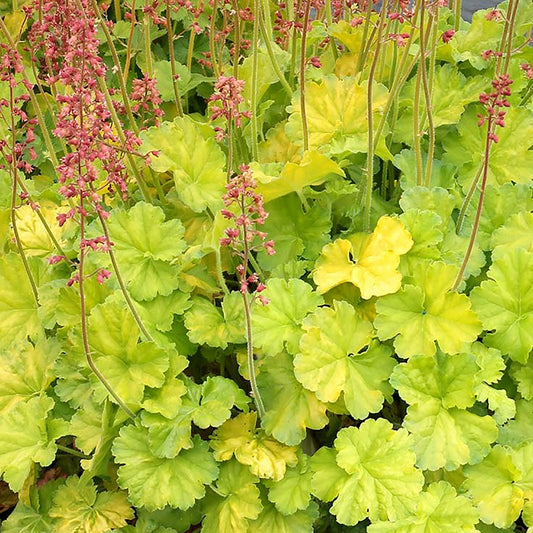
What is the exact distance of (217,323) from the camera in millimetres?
1759

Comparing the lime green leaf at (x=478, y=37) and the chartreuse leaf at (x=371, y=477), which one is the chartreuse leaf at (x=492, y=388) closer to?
the chartreuse leaf at (x=371, y=477)

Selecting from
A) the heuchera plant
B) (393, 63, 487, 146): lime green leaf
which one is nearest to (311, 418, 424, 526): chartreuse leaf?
the heuchera plant

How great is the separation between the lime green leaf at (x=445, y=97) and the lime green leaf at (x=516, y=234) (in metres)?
0.40

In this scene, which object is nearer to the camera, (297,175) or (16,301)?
(297,175)

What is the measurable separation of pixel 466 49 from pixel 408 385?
1.22 meters

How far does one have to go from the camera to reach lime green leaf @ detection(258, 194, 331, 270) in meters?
1.89

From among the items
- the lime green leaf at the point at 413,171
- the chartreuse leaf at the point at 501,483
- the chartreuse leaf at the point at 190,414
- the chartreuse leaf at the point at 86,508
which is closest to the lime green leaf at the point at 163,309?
the chartreuse leaf at the point at 190,414

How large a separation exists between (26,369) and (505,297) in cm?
123

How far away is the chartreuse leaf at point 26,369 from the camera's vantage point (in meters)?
1.77

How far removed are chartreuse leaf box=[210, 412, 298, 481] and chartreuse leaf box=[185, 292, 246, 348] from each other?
198mm

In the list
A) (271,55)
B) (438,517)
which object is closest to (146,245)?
(271,55)

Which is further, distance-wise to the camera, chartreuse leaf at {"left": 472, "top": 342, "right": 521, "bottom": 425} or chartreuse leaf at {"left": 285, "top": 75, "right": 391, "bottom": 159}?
chartreuse leaf at {"left": 285, "top": 75, "right": 391, "bottom": 159}

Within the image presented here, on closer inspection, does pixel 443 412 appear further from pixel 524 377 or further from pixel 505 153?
pixel 505 153

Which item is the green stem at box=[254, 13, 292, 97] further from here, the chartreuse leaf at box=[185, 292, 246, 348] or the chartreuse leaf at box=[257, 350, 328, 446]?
the chartreuse leaf at box=[257, 350, 328, 446]
